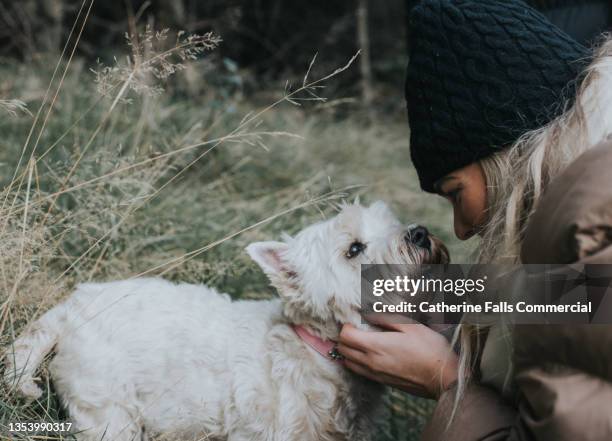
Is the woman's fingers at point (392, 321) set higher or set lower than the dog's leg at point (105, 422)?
higher

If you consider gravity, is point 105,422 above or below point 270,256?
below

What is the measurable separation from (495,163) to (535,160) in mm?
243

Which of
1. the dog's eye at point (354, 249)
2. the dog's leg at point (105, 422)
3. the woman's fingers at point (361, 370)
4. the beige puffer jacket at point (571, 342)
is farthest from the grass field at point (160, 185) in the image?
the beige puffer jacket at point (571, 342)

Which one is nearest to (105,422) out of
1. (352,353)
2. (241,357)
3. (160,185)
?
(241,357)

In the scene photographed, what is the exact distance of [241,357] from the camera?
2484 millimetres

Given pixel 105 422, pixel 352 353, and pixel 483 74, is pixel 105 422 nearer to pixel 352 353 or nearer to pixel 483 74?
pixel 352 353

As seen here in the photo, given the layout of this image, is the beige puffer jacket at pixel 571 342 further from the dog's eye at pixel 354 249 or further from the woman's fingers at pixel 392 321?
the dog's eye at pixel 354 249

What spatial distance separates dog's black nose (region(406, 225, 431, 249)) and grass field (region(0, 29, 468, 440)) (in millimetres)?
327

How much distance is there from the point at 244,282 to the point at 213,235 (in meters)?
0.38

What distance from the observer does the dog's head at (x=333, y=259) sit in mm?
2465

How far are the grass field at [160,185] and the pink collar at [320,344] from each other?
476 mm

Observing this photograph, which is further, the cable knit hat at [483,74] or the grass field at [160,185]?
the grass field at [160,185]

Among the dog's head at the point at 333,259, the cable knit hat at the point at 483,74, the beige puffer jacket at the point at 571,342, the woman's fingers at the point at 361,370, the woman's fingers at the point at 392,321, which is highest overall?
the cable knit hat at the point at 483,74

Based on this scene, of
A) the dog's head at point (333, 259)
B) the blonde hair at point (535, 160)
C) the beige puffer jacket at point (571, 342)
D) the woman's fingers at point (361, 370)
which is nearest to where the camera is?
the beige puffer jacket at point (571, 342)
